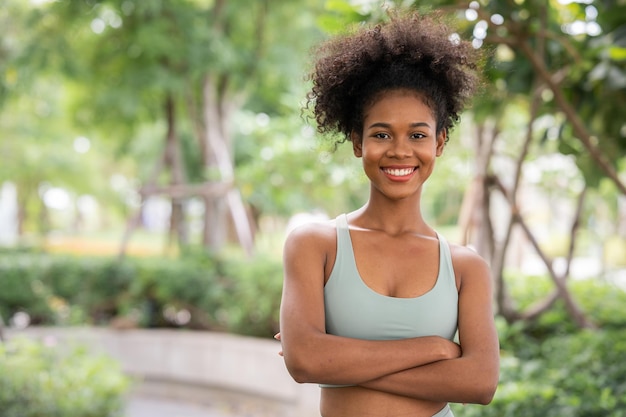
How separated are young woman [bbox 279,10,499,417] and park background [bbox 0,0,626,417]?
326 mm

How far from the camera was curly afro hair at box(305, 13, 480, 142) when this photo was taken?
2018 millimetres

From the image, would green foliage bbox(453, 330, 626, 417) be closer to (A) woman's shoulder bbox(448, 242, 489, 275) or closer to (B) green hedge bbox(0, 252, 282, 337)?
(A) woman's shoulder bbox(448, 242, 489, 275)

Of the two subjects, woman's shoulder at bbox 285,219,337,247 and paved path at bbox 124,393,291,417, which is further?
paved path at bbox 124,393,291,417

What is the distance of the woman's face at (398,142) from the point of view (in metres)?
1.96

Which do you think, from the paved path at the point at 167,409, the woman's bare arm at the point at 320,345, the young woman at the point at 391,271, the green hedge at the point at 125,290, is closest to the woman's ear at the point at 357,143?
the young woman at the point at 391,271

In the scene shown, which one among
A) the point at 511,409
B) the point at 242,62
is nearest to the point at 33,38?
the point at 242,62

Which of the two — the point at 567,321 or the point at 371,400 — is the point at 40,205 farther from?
the point at 371,400

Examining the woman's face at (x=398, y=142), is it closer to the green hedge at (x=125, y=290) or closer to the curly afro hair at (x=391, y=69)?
the curly afro hair at (x=391, y=69)

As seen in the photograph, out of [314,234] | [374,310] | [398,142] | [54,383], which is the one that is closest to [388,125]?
[398,142]

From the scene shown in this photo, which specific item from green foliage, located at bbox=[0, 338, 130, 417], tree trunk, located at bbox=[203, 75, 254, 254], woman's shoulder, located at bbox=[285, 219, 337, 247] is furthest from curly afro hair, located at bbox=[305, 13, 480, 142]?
tree trunk, located at bbox=[203, 75, 254, 254]

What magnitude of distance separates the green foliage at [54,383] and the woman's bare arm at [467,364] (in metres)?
3.18

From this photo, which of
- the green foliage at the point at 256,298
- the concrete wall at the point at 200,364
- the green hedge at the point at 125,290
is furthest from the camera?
the green hedge at the point at 125,290

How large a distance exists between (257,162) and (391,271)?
27.3 feet

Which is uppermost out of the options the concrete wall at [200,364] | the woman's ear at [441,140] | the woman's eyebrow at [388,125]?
the woman's eyebrow at [388,125]
